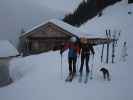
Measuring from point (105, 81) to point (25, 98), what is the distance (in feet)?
11.3

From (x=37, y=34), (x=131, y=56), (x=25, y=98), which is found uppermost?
(x=37, y=34)

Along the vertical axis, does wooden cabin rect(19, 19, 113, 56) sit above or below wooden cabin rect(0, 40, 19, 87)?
above

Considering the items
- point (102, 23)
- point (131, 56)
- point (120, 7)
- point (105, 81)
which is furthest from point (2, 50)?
point (120, 7)

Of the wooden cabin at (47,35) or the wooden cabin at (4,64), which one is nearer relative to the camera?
the wooden cabin at (4,64)

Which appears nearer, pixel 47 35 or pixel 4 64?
pixel 4 64

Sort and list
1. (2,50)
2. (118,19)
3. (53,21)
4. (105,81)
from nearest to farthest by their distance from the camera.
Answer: (105,81) < (2,50) < (53,21) < (118,19)

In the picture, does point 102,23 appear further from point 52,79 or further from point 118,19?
point 52,79

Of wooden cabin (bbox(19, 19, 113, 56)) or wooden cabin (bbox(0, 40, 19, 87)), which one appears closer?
wooden cabin (bbox(0, 40, 19, 87))

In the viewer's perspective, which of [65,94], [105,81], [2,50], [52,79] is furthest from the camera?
[2,50]

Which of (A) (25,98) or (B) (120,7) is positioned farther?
(B) (120,7)

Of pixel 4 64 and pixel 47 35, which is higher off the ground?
pixel 47 35

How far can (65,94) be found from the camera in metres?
12.2

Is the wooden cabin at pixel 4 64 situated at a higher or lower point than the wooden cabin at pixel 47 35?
lower

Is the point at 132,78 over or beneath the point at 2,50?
beneath
